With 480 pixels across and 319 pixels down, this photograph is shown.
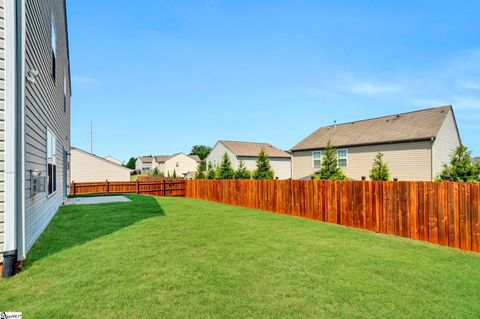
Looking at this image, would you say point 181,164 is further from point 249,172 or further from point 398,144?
point 398,144

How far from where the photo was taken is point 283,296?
3.37m

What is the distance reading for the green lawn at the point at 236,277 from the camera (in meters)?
3.02

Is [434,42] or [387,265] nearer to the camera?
[387,265]

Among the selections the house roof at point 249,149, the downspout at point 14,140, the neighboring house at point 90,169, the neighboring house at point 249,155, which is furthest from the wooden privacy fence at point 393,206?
the neighboring house at point 90,169

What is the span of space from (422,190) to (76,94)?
23406 millimetres

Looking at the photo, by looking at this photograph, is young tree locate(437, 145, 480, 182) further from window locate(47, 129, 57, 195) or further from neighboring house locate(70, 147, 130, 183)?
neighboring house locate(70, 147, 130, 183)

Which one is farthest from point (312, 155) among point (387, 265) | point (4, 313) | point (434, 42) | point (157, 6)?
point (4, 313)

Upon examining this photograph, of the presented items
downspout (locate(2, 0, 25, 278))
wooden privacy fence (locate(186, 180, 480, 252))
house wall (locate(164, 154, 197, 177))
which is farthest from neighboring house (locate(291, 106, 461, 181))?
house wall (locate(164, 154, 197, 177))

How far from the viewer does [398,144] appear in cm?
1789

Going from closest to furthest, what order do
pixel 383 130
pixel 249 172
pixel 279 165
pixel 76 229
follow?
pixel 76 229, pixel 383 130, pixel 249 172, pixel 279 165

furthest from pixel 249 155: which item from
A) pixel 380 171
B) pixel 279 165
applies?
pixel 380 171

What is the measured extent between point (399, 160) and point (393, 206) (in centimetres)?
1207

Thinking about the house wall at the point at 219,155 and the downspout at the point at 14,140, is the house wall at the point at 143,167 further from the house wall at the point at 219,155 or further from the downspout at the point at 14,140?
the downspout at the point at 14,140

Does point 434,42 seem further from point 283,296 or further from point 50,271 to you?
point 50,271
